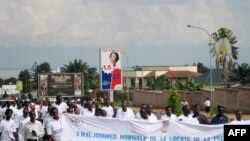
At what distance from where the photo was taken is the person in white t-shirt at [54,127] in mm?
14688

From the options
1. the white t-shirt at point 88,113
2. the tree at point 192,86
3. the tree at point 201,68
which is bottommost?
the tree at point 192,86

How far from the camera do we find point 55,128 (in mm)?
14906

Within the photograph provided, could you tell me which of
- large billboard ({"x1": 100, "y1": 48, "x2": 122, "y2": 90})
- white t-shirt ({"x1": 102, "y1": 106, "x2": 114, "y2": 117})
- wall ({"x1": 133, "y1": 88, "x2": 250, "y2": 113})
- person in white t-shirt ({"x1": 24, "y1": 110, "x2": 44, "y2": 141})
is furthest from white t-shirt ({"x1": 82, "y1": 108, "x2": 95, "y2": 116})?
wall ({"x1": 133, "y1": 88, "x2": 250, "y2": 113})

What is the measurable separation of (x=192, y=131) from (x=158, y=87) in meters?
79.3

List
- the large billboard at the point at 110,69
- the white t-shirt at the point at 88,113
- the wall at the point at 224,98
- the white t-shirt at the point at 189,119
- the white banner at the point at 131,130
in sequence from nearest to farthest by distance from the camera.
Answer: the white banner at the point at 131,130, the white t-shirt at the point at 189,119, the white t-shirt at the point at 88,113, the large billboard at the point at 110,69, the wall at the point at 224,98

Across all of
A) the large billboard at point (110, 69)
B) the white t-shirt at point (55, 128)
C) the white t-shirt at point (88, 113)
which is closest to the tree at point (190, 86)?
the large billboard at point (110, 69)

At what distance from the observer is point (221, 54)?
79438mm

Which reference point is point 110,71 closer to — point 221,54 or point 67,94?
point 67,94

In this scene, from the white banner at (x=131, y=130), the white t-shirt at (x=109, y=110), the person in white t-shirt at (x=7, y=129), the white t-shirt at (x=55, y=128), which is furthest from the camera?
the white t-shirt at (x=109, y=110)

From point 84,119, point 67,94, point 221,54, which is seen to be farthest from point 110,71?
point 221,54

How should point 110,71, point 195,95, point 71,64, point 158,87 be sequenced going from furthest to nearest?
point 71,64
point 158,87
point 195,95
point 110,71

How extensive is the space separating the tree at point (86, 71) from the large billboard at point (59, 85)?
52.1m

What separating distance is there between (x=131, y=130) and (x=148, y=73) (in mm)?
131344

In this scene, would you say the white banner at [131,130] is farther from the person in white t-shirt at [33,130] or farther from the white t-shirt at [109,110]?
the white t-shirt at [109,110]
